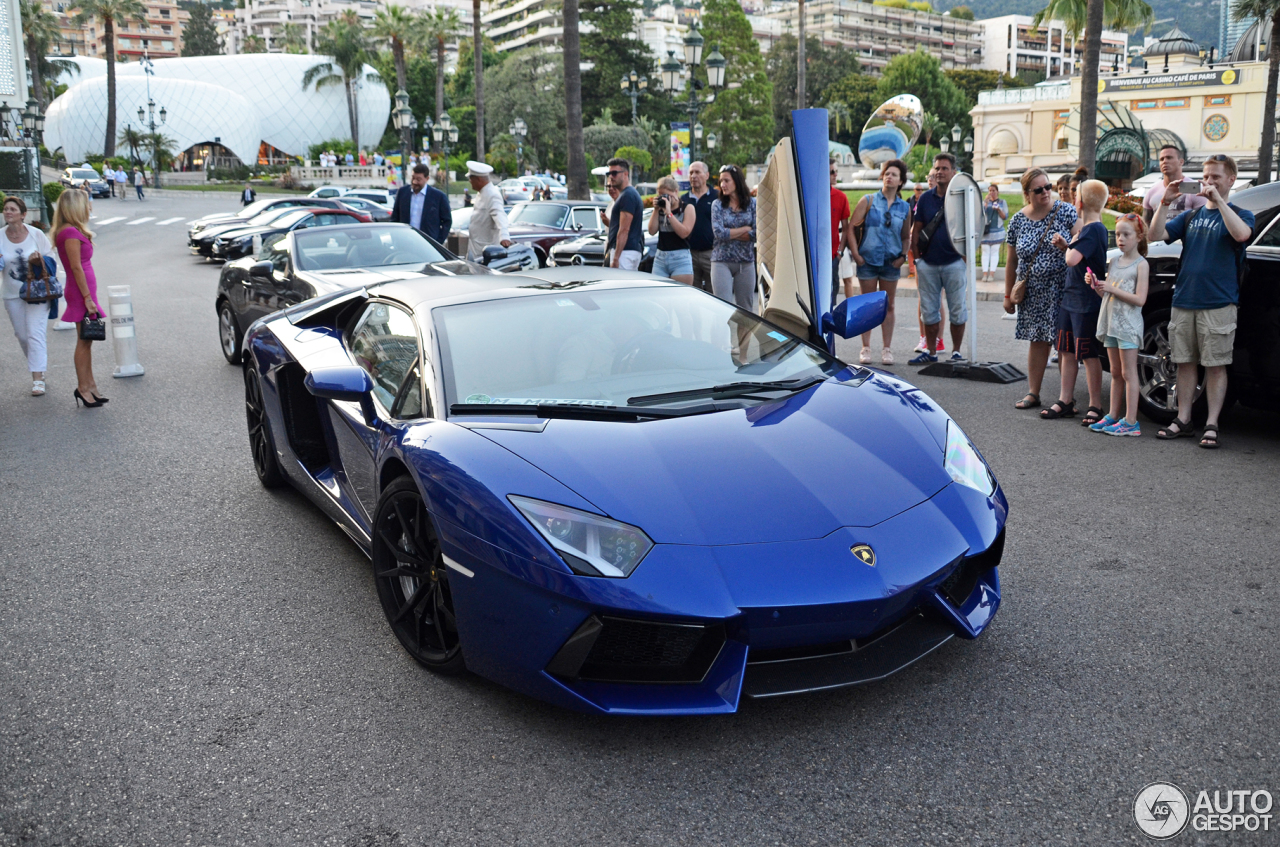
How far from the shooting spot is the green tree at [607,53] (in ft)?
302

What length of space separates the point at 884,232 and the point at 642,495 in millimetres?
7170

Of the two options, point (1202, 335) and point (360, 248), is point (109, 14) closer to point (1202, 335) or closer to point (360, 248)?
point (360, 248)

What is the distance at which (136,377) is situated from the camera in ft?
32.8

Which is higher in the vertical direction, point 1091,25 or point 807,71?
point 807,71

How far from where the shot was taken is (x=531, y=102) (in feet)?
268

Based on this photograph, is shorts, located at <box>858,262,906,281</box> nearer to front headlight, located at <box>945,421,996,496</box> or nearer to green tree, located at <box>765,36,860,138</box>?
front headlight, located at <box>945,421,996,496</box>

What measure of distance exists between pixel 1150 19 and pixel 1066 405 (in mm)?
29973

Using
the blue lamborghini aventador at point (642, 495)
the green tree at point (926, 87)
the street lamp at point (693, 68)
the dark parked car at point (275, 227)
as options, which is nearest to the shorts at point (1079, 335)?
the blue lamborghini aventador at point (642, 495)

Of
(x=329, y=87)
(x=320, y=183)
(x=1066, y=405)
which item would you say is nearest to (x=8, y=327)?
(x=1066, y=405)

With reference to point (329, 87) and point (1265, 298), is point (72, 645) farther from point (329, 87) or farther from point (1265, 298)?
point (329, 87)

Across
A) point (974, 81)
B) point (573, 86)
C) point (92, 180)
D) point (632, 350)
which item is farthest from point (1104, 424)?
point (974, 81)

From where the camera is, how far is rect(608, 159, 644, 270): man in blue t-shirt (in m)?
10.2

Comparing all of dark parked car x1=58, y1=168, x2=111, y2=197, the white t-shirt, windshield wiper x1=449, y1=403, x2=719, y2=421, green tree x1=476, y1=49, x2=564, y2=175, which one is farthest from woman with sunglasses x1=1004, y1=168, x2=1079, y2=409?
green tree x1=476, y1=49, x2=564, y2=175

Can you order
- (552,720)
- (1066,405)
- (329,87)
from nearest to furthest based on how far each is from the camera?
(552,720) → (1066,405) → (329,87)
